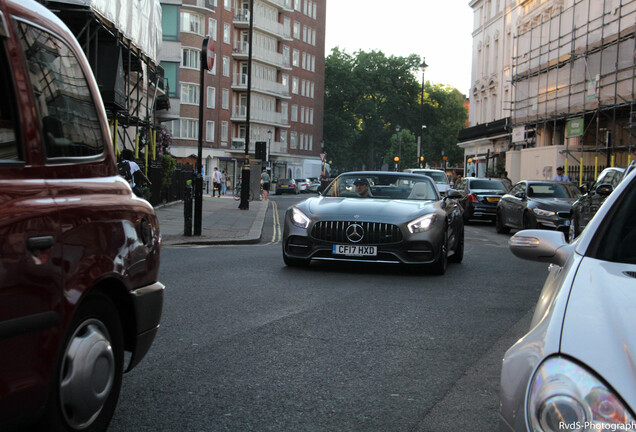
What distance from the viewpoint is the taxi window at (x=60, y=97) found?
3.08 metres

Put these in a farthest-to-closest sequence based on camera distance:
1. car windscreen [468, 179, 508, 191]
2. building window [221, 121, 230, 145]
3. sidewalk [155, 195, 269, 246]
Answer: building window [221, 121, 230, 145], car windscreen [468, 179, 508, 191], sidewalk [155, 195, 269, 246]

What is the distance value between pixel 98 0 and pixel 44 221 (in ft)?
55.4

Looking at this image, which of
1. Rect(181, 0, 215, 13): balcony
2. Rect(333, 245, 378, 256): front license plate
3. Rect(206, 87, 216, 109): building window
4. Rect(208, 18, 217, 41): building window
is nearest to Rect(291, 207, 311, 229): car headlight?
Rect(333, 245, 378, 256): front license plate

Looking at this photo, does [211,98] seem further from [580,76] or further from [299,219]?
[299,219]

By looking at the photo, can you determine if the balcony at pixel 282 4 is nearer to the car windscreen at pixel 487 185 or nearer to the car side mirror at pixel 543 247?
the car windscreen at pixel 487 185

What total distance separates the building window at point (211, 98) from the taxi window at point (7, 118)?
75505 mm

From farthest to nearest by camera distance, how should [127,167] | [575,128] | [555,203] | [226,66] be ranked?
[226,66], [575,128], [555,203], [127,167]

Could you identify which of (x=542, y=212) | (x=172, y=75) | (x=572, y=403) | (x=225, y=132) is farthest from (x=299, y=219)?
(x=225, y=132)

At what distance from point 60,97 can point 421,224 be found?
7.10 m

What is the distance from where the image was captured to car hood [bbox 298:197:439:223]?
1004cm

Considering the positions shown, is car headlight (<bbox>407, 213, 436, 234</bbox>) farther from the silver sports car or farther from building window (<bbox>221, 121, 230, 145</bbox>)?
building window (<bbox>221, 121, 230, 145</bbox>)

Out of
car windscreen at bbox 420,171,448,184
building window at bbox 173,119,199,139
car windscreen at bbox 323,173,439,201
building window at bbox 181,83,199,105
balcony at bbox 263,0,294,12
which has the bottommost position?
car windscreen at bbox 323,173,439,201

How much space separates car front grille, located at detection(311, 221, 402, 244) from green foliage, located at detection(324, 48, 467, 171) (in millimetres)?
97975

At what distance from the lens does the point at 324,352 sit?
5582mm
